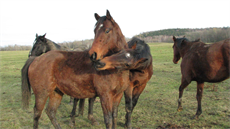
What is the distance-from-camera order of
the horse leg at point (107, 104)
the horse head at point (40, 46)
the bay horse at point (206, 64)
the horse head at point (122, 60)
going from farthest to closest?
the horse head at point (40, 46), the bay horse at point (206, 64), the horse leg at point (107, 104), the horse head at point (122, 60)

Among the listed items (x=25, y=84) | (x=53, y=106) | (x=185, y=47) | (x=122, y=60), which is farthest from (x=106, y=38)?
(x=185, y=47)

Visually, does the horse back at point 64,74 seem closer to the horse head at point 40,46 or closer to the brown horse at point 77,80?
the brown horse at point 77,80

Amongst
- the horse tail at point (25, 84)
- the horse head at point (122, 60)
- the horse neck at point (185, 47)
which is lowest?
the horse tail at point (25, 84)

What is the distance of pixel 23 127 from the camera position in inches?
166

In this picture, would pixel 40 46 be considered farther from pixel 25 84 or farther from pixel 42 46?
pixel 25 84

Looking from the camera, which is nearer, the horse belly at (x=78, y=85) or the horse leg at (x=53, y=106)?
the horse belly at (x=78, y=85)

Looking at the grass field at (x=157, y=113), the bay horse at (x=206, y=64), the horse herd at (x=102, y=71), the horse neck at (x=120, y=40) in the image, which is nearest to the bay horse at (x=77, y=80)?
the horse herd at (x=102, y=71)

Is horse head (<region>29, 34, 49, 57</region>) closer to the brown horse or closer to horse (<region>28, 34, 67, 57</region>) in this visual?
horse (<region>28, 34, 67, 57</region>)

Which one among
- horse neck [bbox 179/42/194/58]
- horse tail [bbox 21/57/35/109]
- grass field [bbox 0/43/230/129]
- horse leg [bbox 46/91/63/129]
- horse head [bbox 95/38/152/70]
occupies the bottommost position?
grass field [bbox 0/43/230/129]

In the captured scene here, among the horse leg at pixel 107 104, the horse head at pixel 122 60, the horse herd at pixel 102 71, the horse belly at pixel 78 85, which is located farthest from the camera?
the horse belly at pixel 78 85

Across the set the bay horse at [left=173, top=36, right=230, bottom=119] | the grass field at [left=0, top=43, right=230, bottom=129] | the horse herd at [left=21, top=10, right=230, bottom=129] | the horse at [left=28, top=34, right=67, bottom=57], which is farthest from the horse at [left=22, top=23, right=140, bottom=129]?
the horse at [left=28, top=34, right=67, bottom=57]

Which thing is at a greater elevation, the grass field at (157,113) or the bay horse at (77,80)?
the bay horse at (77,80)

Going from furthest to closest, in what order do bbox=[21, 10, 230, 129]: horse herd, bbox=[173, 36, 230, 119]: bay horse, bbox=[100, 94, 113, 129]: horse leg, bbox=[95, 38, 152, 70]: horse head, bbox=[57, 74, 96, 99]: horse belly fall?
1. bbox=[173, 36, 230, 119]: bay horse
2. bbox=[57, 74, 96, 99]: horse belly
3. bbox=[100, 94, 113, 129]: horse leg
4. bbox=[21, 10, 230, 129]: horse herd
5. bbox=[95, 38, 152, 70]: horse head

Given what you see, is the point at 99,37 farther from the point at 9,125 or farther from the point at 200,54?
the point at 9,125
